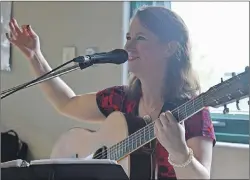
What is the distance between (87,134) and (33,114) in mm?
747

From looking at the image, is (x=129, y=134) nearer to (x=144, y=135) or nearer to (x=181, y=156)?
(x=144, y=135)

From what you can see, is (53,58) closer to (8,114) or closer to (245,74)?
(8,114)

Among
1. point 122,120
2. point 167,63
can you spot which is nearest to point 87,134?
point 122,120

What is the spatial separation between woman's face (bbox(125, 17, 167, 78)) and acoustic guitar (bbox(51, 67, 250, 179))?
165 millimetres

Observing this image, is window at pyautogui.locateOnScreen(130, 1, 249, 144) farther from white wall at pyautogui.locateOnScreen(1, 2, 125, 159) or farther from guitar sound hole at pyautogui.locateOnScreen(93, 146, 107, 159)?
guitar sound hole at pyautogui.locateOnScreen(93, 146, 107, 159)

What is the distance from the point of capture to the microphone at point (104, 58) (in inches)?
35.0

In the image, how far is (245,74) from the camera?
3.18 feet

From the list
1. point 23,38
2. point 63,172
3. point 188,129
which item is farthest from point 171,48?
point 63,172

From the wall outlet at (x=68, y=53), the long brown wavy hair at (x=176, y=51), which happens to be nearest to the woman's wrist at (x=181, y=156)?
the long brown wavy hair at (x=176, y=51)

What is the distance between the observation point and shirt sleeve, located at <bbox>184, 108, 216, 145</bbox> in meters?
1.27

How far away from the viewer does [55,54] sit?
2.05 metres

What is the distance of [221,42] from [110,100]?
603 mm

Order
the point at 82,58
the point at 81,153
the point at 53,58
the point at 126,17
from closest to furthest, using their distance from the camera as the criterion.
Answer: the point at 82,58
the point at 81,153
the point at 126,17
the point at 53,58

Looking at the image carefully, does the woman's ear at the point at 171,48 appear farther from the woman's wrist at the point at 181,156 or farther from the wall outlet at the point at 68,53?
the wall outlet at the point at 68,53
